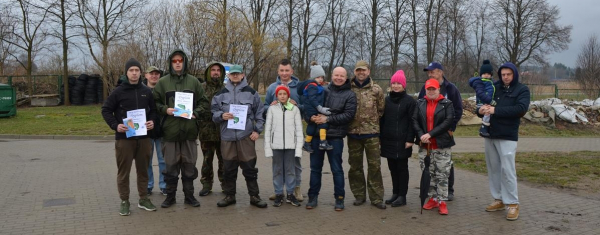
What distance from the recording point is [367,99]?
6.28 metres

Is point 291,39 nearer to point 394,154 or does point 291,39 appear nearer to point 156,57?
point 156,57

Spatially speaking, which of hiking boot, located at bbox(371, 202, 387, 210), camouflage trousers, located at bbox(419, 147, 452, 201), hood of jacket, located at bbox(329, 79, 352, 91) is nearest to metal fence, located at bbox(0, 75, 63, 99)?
hood of jacket, located at bbox(329, 79, 352, 91)

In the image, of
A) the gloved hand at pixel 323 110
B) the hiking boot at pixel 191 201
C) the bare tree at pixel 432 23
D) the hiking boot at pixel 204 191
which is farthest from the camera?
the bare tree at pixel 432 23

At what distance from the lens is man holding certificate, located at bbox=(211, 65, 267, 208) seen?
20.7ft

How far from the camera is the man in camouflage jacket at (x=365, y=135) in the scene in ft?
20.6

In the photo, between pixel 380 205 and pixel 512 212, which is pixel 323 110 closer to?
pixel 380 205

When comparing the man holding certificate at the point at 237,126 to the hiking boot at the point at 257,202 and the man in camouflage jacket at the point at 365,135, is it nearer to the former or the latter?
the hiking boot at the point at 257,202

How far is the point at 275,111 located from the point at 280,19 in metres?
33.2

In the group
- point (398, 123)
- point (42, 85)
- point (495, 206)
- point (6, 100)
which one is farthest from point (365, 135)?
point (42, 85)

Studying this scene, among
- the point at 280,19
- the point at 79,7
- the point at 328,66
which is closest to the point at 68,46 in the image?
the point at 79,7

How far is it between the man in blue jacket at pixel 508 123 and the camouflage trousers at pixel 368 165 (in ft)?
4.64

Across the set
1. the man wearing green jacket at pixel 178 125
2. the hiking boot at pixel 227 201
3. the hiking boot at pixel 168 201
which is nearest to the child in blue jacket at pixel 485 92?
the hiking boot at pixel 227 201

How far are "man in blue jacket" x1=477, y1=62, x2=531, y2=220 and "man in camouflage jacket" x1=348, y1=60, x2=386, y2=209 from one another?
1307mm

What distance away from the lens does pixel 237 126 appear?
6305 millimetres
